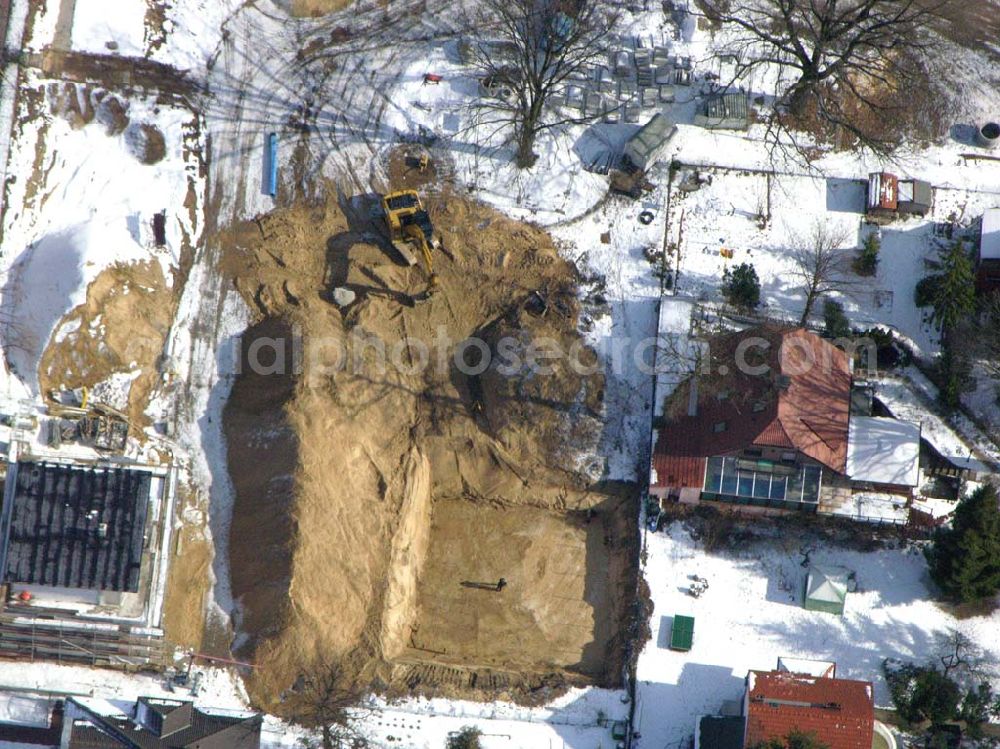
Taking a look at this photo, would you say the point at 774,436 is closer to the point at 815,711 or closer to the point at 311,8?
the point at 815,711

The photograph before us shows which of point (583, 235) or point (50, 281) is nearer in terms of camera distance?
point (50, 281)

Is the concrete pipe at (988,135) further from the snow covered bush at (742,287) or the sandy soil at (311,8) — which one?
the sandy soil at (311,8)

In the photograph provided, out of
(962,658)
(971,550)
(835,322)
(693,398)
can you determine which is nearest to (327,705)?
(693,398)

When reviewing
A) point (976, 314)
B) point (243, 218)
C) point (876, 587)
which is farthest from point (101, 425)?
point (976, 314)

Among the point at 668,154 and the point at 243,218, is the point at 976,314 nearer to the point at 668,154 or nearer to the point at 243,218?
the point at 668,154

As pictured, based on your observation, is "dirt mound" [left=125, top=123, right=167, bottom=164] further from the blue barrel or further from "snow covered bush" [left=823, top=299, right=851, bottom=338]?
"snow covered bush" [left=823, top=299, right=851, bottom=338]
